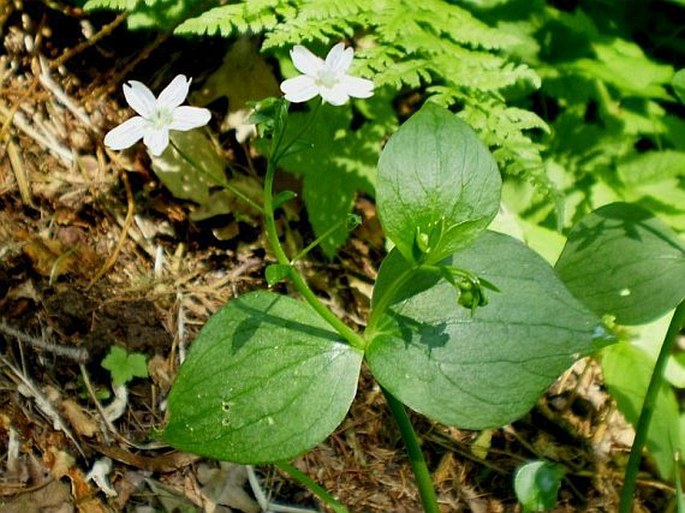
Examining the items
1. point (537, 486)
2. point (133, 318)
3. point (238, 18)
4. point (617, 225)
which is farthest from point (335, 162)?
point (537, 486)

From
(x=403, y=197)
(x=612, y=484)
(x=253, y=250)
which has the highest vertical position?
(x=403, y=197)

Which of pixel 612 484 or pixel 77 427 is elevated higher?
pixel 77 427

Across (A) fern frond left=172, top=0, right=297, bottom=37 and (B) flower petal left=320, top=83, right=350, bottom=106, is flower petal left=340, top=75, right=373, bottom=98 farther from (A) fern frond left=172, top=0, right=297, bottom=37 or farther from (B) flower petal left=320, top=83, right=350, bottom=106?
(A) fern frond left=172, top=0, right=297, bottom=37

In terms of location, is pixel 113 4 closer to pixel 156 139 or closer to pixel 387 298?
pixel 156 139

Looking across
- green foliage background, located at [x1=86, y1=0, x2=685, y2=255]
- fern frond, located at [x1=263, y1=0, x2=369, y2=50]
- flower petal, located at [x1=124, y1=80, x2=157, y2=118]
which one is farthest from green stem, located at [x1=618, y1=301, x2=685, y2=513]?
flower petal, located at [x1=124, y1=80, x2=157, y2=118]

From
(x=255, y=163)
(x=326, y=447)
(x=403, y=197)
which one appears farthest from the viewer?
(x=255, y=163)

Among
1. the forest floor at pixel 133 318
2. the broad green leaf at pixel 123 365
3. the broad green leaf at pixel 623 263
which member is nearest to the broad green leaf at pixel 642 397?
the forest floor at pixel 133 318

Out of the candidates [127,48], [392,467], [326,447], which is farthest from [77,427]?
[127,48]

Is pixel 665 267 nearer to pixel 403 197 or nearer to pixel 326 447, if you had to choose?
pixel 403 197
